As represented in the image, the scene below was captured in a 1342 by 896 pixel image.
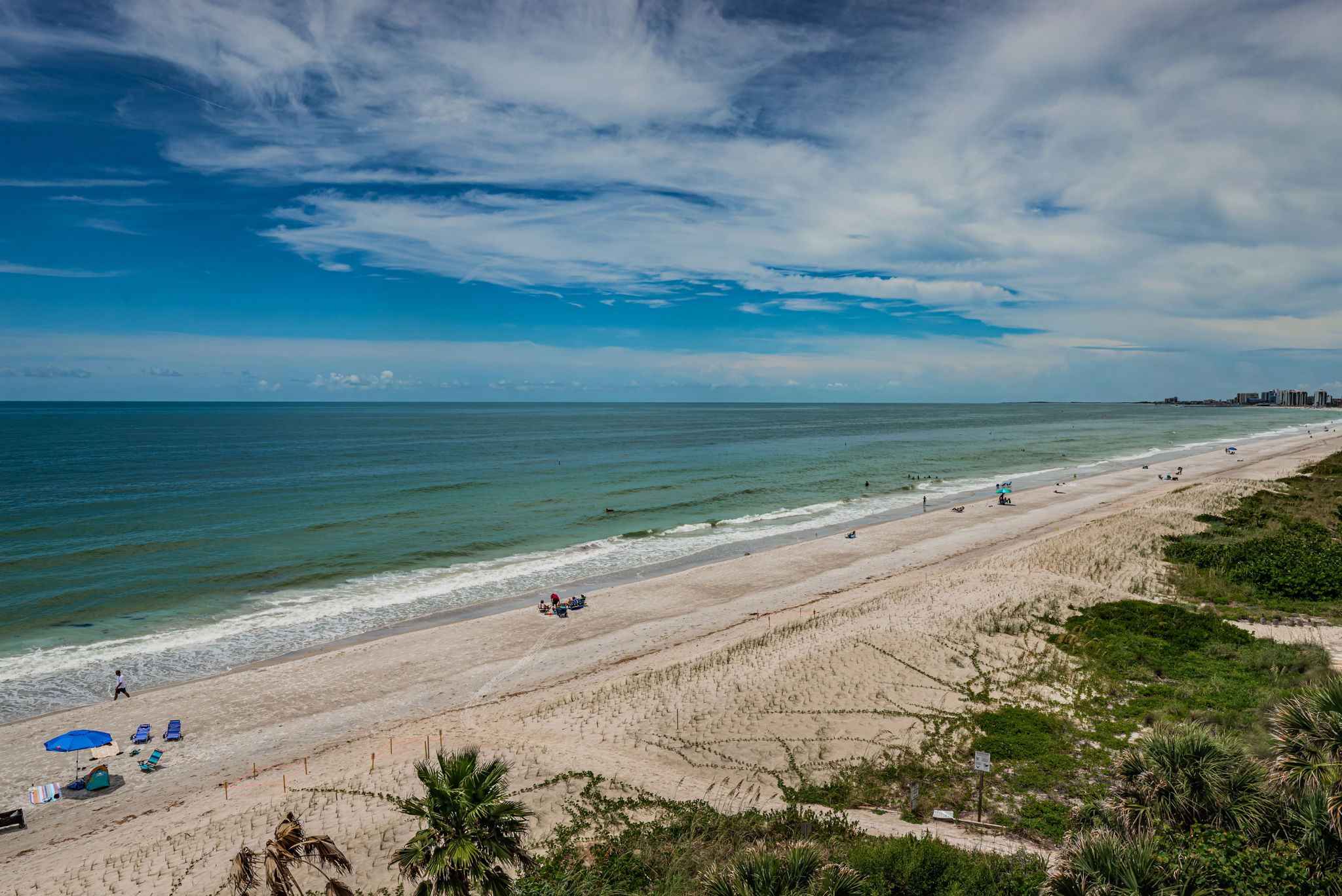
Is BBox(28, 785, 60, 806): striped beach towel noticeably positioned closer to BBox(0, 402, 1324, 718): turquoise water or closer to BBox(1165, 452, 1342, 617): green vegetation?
BBox(0, 402, 1324, 718): turquoise water

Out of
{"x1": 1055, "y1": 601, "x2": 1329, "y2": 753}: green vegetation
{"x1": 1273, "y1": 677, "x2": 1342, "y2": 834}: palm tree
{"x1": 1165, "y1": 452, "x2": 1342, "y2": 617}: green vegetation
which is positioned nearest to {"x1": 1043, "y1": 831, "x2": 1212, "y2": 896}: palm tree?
{"x1": 1273, "y1": 677, "x2": 1342, "y2": 834}: palm tree

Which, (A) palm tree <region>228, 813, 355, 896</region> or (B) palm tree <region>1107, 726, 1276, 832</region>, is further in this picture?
(B) palm tree <region>1107, 726, 1276, 832</region>

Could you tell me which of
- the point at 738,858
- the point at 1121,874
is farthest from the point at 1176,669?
the point at 738,858

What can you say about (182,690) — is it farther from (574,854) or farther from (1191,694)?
(1191,694)

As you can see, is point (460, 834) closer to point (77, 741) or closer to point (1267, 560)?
point (77, 741)

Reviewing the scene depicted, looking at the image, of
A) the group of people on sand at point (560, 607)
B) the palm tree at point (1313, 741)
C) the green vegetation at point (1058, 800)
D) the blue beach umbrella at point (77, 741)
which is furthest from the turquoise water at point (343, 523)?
the palm tree at point (1313, 741)
